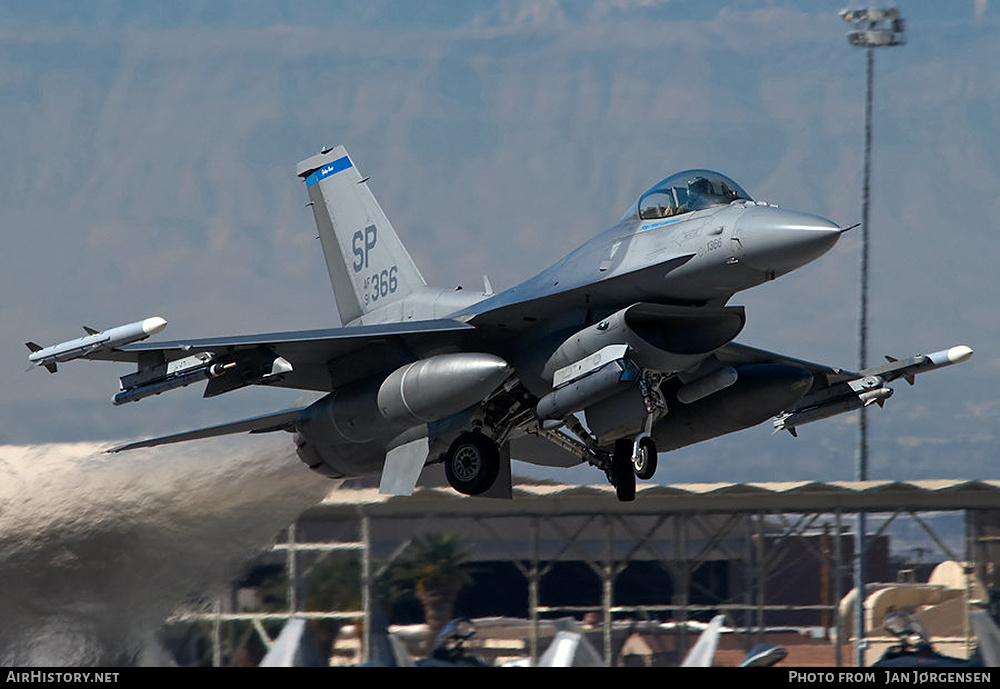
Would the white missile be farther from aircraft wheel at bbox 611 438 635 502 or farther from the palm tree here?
the palm tree

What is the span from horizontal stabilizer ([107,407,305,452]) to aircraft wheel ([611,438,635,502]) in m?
4.48

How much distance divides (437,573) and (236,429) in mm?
5786

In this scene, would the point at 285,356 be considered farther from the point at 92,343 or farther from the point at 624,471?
the point at 624,471

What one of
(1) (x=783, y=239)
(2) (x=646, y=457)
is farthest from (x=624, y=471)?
(1) (x=783, y=239)

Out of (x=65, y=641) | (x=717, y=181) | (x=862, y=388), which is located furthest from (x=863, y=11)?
(x=65, y=641)

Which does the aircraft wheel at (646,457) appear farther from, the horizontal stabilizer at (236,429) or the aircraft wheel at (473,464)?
the horizontal stabilizer at (236,429)

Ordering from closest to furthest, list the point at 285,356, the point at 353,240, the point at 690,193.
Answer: the point at 690,193 < the point at 285,356 < the point at 353,240

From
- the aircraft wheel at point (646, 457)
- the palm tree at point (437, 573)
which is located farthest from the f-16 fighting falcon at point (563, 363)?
the palm tree at point (437, 573)

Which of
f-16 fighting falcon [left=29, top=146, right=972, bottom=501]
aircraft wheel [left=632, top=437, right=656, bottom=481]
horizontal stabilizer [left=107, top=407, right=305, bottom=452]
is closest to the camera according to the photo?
f-16 fighting falcon [left=29, top=146, right=972, bottom=501]

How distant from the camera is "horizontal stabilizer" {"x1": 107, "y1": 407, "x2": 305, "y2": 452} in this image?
64.1 feet

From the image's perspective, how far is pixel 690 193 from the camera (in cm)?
1666

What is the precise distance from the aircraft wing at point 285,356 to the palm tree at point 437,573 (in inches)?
214

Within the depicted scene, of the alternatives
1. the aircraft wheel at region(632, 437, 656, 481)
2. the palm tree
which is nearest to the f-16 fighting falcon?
the aircraft wheel at region(632, 437, 656, 481)

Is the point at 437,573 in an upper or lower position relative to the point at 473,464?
lower
